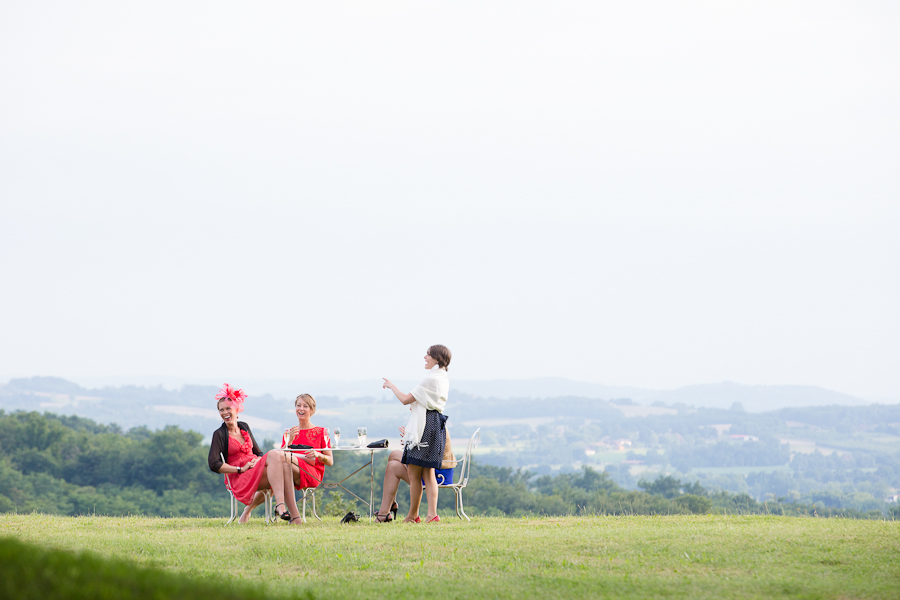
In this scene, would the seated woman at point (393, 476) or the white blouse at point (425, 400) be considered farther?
the seated woman at point (393, 476)

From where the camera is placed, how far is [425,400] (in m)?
7.96

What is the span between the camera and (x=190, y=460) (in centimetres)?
5147

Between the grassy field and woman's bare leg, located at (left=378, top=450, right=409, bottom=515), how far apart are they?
0.57 meters

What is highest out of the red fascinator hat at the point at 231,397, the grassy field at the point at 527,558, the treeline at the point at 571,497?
the red fascinator hat at the point at 231,397

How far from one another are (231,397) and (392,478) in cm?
185

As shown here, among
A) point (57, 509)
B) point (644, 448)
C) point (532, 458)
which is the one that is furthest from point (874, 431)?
point (57, 509)

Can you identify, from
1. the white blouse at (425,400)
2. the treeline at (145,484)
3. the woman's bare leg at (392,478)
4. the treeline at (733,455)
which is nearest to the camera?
the white blouse at (425,400)

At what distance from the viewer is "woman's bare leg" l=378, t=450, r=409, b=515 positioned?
8.17m

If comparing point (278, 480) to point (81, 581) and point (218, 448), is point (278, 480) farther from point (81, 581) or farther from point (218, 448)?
point (81, 581)

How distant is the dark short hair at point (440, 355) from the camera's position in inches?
316

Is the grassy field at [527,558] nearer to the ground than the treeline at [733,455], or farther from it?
farther from it

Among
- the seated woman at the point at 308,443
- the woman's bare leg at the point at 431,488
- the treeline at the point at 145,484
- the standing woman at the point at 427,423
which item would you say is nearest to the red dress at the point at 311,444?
the seated woman at the point at 308,443

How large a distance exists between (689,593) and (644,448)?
140 meters

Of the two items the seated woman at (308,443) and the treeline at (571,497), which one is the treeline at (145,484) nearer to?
the treeline at (571,497)
